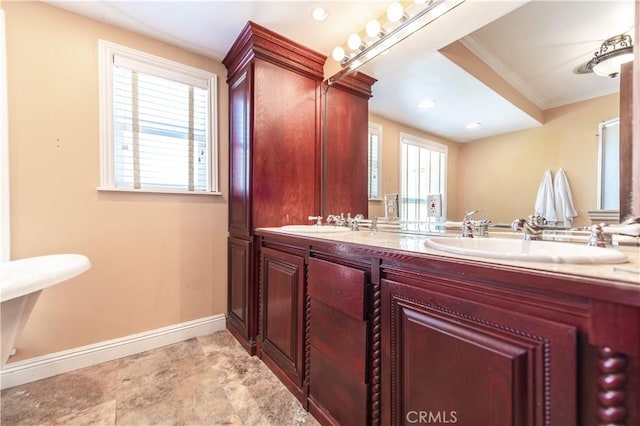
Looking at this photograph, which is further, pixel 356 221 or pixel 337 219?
pixel 337 219

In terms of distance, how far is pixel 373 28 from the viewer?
1.67 metres

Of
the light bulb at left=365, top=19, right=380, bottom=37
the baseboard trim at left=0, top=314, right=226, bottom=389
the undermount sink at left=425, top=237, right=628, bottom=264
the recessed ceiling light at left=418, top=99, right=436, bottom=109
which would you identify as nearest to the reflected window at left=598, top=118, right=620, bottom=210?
the undermount sink at left=425, top=237, right=628, bottom=264

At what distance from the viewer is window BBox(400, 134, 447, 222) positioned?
144cm

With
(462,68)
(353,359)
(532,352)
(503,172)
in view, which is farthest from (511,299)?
(462,68)

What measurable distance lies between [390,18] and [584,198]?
52.2 inches

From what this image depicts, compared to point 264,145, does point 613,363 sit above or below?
below

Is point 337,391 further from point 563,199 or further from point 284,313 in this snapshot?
point 563,199

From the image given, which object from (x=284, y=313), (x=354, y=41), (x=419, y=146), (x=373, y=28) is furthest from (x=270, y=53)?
(x=284, y=313)

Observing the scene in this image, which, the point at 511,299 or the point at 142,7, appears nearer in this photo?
the point at 511,299

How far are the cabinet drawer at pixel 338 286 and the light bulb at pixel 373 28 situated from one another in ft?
4.78

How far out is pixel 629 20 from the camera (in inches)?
35.5

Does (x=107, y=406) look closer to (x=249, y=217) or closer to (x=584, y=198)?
(x=249, y=217)

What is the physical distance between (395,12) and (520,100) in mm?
866

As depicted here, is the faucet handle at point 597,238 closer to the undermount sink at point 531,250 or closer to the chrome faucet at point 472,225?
the undermount sink at point 531,250
